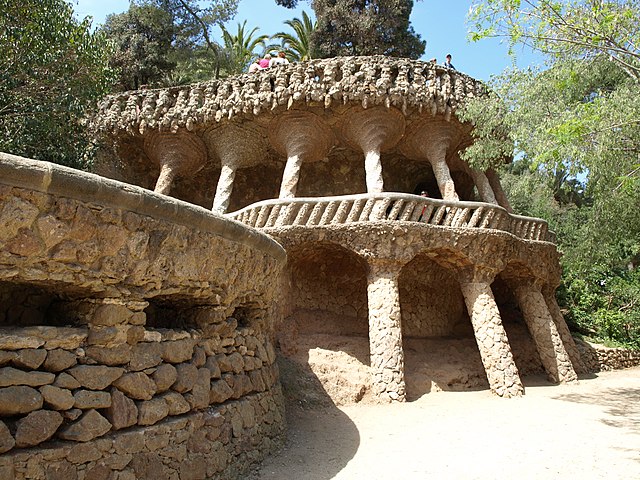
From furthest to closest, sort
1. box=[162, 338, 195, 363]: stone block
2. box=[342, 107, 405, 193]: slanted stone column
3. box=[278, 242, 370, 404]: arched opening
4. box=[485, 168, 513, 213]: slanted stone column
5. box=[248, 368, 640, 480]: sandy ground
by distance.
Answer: box=[485, 168, 513, 213]: slanted stone column → box=[342, 107, 405, 193]: slanted stone column → box=[278, 242, 370, 404]: arched opening → box=[248, 368, 640, 480]: sandy ground → box=[162, 338, 195, 363]: stone block

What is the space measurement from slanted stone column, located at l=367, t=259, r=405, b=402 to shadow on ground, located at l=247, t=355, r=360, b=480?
36.9 inches

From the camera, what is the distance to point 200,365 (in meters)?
3.80

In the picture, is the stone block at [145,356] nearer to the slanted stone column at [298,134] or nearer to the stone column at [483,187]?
the slanted stone column at [298,134]

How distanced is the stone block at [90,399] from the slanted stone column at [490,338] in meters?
6.76

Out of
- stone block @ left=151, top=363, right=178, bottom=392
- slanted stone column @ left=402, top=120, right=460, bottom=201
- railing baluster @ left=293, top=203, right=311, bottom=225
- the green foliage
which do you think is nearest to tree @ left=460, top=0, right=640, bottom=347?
slanted stone column @ left=402, top=120, right=460, bottom=201

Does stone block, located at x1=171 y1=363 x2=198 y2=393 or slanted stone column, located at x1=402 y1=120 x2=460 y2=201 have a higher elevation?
slanted stone column, located at x1=402 y1=120 x2=460 y2=201

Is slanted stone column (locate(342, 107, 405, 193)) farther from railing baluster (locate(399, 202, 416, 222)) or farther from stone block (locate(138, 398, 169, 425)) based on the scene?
stone block (locate(138, 398, 169, 425))

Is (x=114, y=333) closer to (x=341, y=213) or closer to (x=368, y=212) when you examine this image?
(x=341, y=213)

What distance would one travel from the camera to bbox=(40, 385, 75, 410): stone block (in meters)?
2.63

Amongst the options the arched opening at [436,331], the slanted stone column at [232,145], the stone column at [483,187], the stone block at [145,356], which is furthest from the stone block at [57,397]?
the stone column at [483,187]

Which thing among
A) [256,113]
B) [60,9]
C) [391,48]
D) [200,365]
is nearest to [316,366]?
[200,365]

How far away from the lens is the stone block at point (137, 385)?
3.03m

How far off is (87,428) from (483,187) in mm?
9899

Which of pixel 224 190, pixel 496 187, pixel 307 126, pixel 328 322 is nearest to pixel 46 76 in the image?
pixel 224 190
